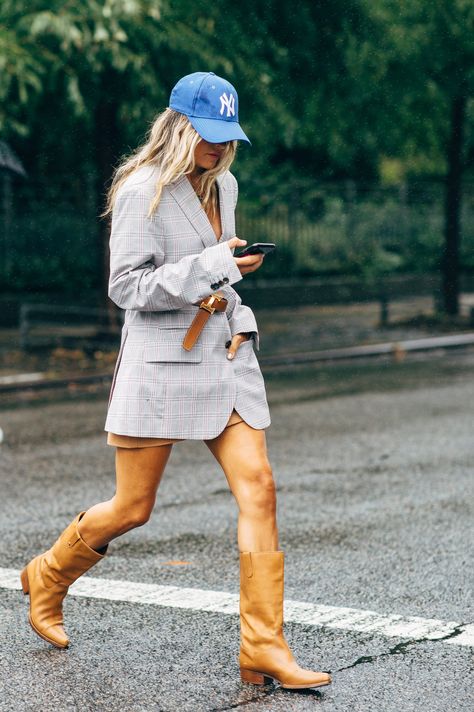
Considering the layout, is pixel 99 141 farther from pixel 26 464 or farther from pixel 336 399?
pixel 26 464

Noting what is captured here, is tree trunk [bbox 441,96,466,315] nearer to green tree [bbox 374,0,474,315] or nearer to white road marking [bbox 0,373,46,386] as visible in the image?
green tree [bbox 374,0,474,315]

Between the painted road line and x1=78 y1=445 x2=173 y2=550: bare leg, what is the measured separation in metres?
0.77

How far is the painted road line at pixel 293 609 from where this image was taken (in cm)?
495

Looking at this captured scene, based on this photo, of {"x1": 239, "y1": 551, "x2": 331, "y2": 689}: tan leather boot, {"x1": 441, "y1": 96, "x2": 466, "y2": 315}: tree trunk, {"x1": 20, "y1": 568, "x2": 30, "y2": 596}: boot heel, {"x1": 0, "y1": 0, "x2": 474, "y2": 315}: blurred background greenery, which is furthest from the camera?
{"x1": 441, "y1": 96, "x2": 466, "y2": 315}: tree trunk

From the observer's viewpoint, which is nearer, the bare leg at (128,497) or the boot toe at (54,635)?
the bare leg at (128,497)

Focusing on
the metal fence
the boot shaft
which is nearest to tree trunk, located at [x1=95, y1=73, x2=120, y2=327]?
the metal fence

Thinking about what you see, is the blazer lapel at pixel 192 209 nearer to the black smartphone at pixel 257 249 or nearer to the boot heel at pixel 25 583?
the black smartphone at pixel 257 249

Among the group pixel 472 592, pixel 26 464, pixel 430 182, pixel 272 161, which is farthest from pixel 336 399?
pixel 272 161

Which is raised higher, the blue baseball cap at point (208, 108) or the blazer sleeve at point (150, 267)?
the blue baseball cap at point (208, 108)

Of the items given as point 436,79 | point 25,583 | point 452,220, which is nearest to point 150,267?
point 25,583

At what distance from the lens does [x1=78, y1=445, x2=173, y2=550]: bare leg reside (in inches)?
181

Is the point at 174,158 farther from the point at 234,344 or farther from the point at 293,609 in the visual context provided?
the point at 293,609

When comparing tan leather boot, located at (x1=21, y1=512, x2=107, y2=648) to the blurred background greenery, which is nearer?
tan leather boot, located at (x1=21, y1=512, x2=107, y2=648)

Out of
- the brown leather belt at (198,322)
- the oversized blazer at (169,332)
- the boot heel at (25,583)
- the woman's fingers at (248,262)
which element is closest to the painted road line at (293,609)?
the boot heel at (25,583)
